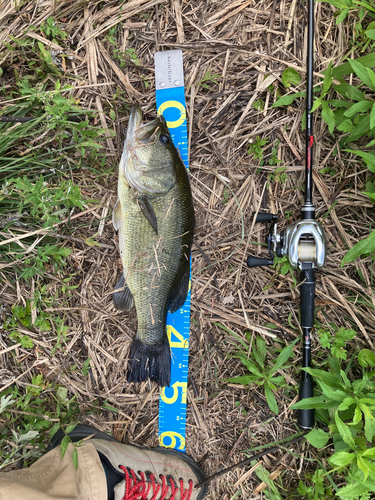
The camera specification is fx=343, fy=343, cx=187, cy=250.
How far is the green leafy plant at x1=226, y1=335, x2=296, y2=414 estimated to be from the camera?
103 inches

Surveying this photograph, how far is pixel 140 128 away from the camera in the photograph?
249 centimetres

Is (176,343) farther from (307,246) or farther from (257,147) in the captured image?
(257,147)

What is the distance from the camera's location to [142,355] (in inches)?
109

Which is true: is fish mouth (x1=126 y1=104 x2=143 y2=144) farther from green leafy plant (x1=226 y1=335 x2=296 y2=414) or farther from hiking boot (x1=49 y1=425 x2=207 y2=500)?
hiking boot (x1=49 y1=425 x2=207 y2=500)

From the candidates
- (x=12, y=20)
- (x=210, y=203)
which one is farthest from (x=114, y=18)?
(x=210, y=203)

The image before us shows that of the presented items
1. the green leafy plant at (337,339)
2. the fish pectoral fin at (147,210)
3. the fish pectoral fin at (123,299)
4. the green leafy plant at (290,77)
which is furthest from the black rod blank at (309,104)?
the fish pectoral fin at (123,299)

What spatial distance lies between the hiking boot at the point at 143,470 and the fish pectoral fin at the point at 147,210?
66.4 inches

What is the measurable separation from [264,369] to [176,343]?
743 mm

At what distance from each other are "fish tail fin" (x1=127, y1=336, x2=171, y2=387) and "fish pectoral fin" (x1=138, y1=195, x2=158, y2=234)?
955 millimetres

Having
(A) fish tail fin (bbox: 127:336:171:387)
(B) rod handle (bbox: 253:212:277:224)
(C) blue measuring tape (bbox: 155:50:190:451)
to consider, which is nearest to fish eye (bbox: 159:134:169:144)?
(C) blue measuring tape (bbox: 155:50:190:451)

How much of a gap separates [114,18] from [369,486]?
3796 mm

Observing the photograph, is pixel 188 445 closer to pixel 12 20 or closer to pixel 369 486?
pixel 369 486

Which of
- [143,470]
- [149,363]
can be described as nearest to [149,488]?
[143,470]

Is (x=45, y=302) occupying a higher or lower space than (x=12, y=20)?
lower
